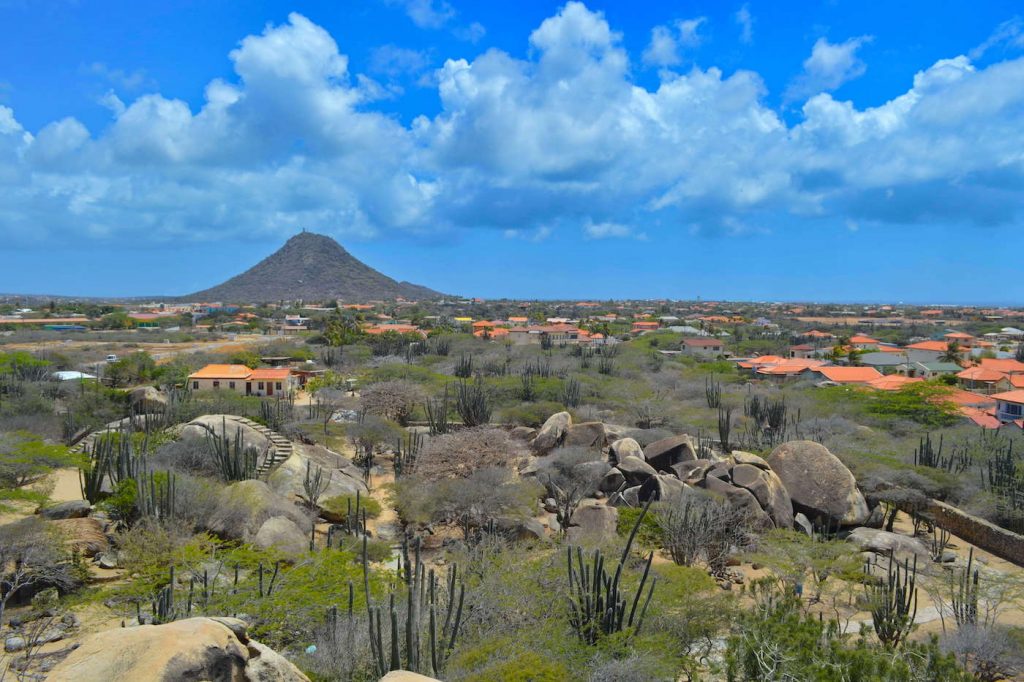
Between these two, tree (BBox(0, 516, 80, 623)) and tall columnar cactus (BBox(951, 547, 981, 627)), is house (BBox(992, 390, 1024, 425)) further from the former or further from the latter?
tree (BBox(0, 516, 80, 623))

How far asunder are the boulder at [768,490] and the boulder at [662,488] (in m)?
1.40

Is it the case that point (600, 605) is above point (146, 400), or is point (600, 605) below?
below

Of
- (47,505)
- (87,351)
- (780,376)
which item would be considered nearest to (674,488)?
(47,505)

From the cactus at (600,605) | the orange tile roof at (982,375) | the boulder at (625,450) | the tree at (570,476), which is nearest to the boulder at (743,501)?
the tree at (570,476)

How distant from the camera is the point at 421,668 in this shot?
753 centimetres

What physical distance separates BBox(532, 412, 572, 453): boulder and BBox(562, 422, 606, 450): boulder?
0.24m

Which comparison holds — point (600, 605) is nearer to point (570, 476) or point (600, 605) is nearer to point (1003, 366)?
point (570, 476)

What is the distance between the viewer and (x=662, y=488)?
51.3 feet

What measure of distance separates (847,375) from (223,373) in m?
36.3

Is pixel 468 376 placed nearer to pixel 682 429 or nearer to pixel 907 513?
pixel 682 429

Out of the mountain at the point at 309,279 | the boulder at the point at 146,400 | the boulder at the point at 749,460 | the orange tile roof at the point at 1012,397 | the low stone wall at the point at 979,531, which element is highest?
the mountain at the point at 309,279

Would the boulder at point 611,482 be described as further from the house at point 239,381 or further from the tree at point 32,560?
the house at point 239,381

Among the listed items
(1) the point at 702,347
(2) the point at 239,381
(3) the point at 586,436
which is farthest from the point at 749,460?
(1) the point at 702,347

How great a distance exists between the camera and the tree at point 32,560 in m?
10.5
